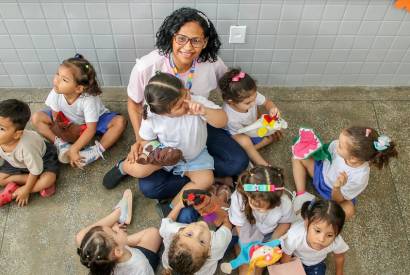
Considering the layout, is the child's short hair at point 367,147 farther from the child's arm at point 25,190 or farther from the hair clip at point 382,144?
the child's arm at point 25,190

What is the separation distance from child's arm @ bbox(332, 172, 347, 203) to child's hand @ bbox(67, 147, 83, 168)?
4.63ft

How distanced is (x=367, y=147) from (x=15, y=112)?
68.1 inches

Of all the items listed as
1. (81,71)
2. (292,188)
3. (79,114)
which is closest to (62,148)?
(79,114)

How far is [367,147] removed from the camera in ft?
6.81

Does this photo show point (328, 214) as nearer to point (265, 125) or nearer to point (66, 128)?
point (265, 125)

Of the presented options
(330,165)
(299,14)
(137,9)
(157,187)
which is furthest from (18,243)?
(299,14)

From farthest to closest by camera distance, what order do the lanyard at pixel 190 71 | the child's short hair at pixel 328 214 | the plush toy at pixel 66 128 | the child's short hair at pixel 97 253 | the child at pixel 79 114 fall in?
the plush toy at pixel 66 128 < the child at pixel 79 114 < the lanyard at pixel 190 71 < the child's short hair at pixel 328 214 < the child's short hair at pixel 97 253

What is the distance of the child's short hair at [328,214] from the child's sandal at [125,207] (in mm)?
971

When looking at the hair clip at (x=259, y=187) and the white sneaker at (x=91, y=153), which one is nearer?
the hair clip at (x=259, y=187)

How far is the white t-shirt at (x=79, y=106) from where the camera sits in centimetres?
245

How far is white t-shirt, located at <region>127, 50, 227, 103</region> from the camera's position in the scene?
228 cm

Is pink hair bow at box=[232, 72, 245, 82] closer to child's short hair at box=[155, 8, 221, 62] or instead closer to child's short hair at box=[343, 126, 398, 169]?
child's short hair at box=[155, 8, 221, 62]

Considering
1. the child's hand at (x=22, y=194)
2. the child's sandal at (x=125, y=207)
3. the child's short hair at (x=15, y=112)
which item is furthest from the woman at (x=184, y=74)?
the child's short hair at (x=15, y=112)

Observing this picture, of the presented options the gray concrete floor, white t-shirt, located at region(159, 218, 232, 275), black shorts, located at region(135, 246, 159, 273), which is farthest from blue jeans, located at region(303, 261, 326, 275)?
black shorts, located at region(135, 246, 159, 273)
